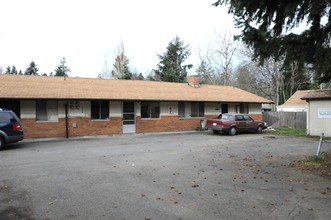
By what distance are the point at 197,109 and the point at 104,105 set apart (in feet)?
28.0

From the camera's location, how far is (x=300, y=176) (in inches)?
333

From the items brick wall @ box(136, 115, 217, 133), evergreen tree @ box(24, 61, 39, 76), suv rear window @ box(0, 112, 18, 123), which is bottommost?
brick wall @ box(136, 115, 217, 133)

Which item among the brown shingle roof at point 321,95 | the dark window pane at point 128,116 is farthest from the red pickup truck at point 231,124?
the dark window pane at point 128,116

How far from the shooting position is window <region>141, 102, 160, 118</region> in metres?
23.2

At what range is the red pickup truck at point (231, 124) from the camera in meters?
21.7

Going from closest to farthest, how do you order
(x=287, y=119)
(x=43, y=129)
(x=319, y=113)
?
(x=43, y=129)
(x=319, y=113)
(x=287, y=119)

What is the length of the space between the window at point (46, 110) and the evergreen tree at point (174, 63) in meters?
25.1

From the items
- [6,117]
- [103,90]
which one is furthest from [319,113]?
[6,117]

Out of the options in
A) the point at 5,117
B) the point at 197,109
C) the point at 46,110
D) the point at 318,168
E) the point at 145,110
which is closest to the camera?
the point at 318,168

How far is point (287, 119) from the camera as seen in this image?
29.1 metres

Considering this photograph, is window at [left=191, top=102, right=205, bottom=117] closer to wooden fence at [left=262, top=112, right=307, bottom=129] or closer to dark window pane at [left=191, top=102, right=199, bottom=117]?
dark window pane at [left=191, top=102, right=199, bottom=117]

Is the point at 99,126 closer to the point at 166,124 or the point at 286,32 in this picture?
the point at 166,124

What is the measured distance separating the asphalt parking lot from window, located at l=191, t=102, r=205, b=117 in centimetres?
1412

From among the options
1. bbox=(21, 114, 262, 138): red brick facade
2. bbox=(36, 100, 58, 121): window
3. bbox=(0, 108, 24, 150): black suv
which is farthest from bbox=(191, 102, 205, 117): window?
bbox=(0, 108, 24, 150): black suv
